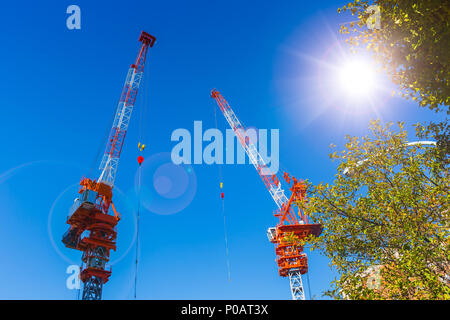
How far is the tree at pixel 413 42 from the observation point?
36.4 ft

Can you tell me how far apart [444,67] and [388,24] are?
125 inches

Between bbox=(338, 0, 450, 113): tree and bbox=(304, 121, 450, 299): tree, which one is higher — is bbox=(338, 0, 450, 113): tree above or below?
above

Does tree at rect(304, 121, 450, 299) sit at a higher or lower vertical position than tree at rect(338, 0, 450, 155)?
lower

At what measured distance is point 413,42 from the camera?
12.7 meters

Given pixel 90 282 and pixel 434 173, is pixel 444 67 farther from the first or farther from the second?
pixel 90 282

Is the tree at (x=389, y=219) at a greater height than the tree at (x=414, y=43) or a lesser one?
lesser

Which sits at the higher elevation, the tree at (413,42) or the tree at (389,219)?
the tree at (413,42)

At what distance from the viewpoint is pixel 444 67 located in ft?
39.7

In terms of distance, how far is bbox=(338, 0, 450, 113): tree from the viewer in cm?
1109

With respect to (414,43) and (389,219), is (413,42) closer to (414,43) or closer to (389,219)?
(414,43)

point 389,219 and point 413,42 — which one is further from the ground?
point 413,42

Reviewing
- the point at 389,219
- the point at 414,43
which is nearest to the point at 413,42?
the point at 414,43
